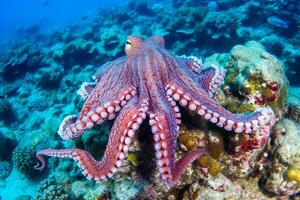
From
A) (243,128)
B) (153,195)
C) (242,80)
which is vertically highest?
(243,128)

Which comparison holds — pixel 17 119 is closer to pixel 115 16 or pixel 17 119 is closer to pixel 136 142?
pixel 136 142

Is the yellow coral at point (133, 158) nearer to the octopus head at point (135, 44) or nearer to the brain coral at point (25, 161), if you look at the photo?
the octopus head at point (135, 44)

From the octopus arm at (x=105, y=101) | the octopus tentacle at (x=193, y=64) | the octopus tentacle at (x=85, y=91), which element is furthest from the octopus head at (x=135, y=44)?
the octopus tentacle at (x=85, y=91)

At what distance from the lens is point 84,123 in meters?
3.99

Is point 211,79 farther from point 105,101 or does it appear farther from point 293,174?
point 293,174

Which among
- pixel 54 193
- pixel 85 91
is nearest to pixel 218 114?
pixel 85 91

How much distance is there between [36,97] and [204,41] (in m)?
8.38

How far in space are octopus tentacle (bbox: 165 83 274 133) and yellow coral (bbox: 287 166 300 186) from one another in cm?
125

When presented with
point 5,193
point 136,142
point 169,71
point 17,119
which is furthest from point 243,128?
point 17,119

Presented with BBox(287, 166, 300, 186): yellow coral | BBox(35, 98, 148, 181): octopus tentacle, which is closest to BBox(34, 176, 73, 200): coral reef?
BBox(35, 98, 148, 181): octopus tentacle

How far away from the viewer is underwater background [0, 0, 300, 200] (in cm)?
464

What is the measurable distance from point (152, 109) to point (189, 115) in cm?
92

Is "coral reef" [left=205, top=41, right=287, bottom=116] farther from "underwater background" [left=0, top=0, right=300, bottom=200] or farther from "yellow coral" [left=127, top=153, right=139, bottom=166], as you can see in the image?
"yellow coral" [left=127, top=153, right=139, bottom=166]

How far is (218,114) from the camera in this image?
378 centimetres
